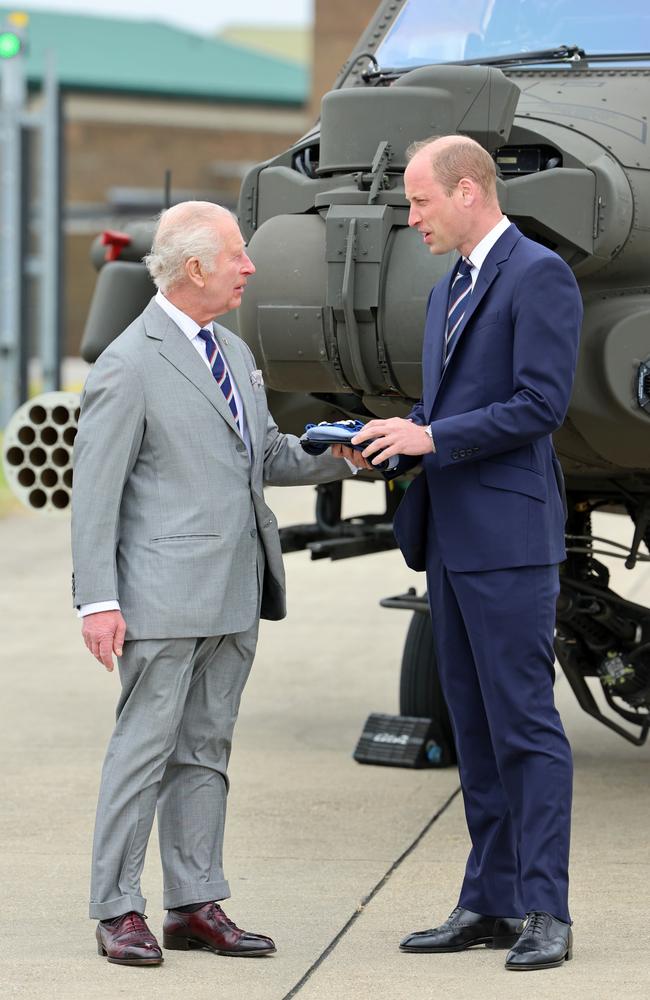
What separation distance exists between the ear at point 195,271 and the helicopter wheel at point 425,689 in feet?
9.16

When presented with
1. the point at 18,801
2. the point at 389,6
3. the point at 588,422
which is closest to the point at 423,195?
the point at 588,422

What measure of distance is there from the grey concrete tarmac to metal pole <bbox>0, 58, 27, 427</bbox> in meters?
7.90

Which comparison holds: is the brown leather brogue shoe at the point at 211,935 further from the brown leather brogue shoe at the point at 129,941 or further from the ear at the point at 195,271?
the ear at the point at 195,271

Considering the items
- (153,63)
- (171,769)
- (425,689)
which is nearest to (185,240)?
(171,769)

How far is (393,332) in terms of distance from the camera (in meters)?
4.87

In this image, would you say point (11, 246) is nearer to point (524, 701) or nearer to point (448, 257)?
point (448, 257)

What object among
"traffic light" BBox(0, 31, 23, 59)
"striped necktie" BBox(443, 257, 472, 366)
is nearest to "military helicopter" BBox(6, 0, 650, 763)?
"striped necktie" BBox(443, 257, 472, 366)

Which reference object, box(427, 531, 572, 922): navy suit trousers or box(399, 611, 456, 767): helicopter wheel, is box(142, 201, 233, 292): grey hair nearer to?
box(427, 531, 572, 922): navy suit trousers

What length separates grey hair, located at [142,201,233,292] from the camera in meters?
4.35

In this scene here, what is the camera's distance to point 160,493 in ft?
14.3

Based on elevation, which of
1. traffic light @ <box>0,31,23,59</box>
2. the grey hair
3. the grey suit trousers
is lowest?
the grey suit trousers

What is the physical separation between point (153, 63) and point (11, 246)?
3739cm

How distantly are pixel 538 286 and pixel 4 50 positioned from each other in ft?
44.4

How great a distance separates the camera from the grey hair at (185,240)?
4352 mm
